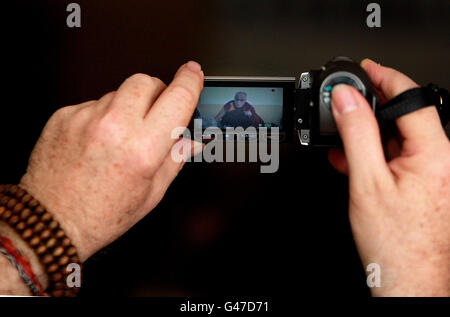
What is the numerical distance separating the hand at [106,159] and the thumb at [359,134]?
181 mm

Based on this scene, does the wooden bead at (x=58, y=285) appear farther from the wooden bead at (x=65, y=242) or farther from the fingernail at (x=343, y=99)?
the fingernail at (x=343, y=99)

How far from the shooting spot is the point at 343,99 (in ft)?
1.20

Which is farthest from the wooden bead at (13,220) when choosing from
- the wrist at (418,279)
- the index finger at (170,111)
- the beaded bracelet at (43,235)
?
the wrist at (418,279)

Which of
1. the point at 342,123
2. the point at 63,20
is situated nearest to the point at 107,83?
the point at 63,20

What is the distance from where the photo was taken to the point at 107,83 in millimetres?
644

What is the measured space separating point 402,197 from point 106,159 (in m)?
0.33

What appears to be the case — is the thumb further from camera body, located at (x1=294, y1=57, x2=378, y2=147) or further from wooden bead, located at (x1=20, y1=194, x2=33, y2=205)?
wooden bead, located at (x1=20, y1=194, x2=33, y2=205)

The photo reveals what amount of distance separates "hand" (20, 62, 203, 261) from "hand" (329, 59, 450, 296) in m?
0.20

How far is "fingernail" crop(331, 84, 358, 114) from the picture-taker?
36cm

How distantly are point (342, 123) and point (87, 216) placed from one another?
314mm

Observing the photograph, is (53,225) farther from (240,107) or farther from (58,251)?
(240,107)

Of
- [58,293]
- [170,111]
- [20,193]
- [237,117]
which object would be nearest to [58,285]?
[58,293]

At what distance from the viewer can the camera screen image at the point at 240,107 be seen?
0.55 m
